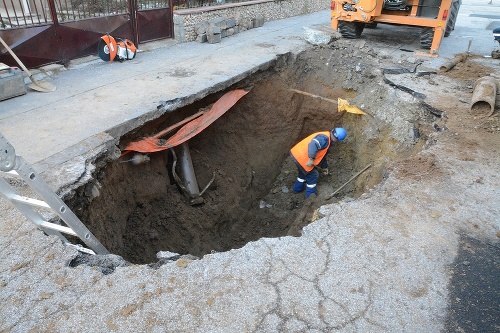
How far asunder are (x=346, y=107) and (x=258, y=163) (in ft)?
6.87

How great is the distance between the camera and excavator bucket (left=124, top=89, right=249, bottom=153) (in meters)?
5.15

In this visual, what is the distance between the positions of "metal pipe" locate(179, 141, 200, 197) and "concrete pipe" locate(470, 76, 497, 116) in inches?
184

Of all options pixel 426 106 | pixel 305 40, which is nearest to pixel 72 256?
pixel 426 106

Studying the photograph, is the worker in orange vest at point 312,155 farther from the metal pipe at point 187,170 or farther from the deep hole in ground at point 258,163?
the metal pipe at point 187,170

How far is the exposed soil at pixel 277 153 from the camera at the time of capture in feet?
16.0

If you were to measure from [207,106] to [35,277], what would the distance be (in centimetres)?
428

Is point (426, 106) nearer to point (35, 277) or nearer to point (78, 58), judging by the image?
point (35, 277)

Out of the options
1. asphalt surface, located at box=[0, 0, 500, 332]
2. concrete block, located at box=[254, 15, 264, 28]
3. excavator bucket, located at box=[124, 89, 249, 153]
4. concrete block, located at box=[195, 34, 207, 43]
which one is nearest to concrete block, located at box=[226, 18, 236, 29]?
concrete block, located at box=[195, 34, 207, 43]

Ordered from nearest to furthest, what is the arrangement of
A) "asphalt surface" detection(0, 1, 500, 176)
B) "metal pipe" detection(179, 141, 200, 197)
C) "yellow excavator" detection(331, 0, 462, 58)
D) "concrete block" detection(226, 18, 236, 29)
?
"asphalt surface" detection(0, 1, 500, 176) → "metal pipe" detection(179, 141, 200, 197) → "yellow excavator" detection(331, 0, 462, 58) → "concrete block" detection(226, 18, 236, 29)

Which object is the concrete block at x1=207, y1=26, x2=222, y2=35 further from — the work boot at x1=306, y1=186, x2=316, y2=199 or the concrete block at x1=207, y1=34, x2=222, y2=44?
the work boot at x1=306, y1=186, x2=316, y2=199

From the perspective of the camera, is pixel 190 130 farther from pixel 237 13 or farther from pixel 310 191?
pixel 237 13

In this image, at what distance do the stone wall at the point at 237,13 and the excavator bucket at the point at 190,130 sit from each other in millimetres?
3640

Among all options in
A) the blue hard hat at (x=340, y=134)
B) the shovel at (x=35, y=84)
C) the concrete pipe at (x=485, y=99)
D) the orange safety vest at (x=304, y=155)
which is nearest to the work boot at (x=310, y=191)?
the orange safety vest at (x=304, y=155)

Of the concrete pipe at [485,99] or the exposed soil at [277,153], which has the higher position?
the concrete pipe at [485,99]
